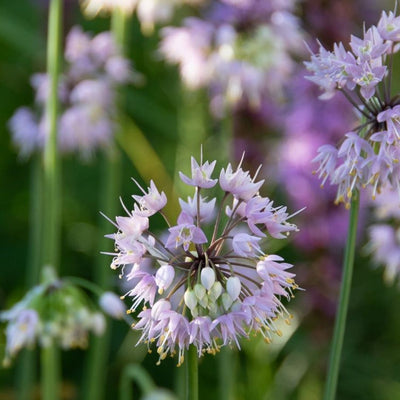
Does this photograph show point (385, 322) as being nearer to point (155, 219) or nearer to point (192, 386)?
point (155, 219)

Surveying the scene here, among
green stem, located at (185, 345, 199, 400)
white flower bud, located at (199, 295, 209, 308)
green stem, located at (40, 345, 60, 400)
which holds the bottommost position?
green stem, located at (185, 345, 199, 400)

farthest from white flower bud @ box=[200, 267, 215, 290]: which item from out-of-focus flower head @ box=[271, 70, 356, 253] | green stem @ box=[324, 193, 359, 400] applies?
out-of-focus flower head @ box=[271, 70, 356, 253]

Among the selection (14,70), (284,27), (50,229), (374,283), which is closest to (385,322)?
(374,283)

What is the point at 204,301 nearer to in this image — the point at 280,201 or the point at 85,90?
the point at 85,90

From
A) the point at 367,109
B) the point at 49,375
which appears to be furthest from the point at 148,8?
the point at 367,109

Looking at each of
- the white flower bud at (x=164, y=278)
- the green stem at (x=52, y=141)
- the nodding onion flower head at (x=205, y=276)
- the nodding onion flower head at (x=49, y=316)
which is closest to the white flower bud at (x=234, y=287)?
the nodding onion flower head at (x=205, y=276)

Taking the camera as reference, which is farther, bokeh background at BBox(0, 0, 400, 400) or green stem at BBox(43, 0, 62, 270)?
bokeh background at BBox(0, 0, 400, 400)

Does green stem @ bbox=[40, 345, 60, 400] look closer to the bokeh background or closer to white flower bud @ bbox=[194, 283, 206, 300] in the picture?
the bokeh background

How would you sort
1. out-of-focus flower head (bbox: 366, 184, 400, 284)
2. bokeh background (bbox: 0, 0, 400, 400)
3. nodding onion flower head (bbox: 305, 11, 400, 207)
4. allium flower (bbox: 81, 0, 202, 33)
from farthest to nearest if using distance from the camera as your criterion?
bokeh background (bbox: 0, 0, 400, 400) → allium flower (bbox: 81, 0, 202, 33) → out-of-focus flower head (bbox: 366, 184, 400, 284) → nodding onion flower head (bbox: 305, 11, 400, 207)
